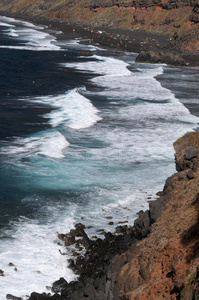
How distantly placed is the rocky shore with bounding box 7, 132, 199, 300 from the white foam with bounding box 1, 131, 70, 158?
12.0m

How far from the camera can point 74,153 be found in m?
31.8

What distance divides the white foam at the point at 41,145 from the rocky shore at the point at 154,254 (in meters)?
12.0

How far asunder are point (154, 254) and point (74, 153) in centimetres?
1799

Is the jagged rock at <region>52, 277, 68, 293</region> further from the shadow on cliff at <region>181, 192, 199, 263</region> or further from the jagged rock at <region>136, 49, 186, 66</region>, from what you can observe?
the jagged rock at <region>136, 49, 186, 66</region>

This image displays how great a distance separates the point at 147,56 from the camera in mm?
83188

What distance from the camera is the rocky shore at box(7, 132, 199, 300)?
13109mm

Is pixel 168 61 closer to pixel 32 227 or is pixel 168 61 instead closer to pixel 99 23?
pixel 32 227

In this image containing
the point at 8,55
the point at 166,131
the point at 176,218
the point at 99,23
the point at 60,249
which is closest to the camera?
the point at 176,218

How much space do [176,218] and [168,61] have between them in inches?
2666

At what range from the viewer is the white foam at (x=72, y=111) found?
40.8 m

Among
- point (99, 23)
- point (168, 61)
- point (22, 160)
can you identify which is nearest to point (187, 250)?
point (22, 160)

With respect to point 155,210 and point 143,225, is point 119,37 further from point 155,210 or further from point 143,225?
point 155,210

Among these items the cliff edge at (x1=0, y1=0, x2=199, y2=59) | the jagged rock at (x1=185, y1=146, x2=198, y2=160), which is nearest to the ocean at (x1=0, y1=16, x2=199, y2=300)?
the jagged rock at (x1=185, y1=146, x2=198, y2=160)

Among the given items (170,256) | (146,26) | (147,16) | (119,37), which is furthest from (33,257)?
(147,16)
